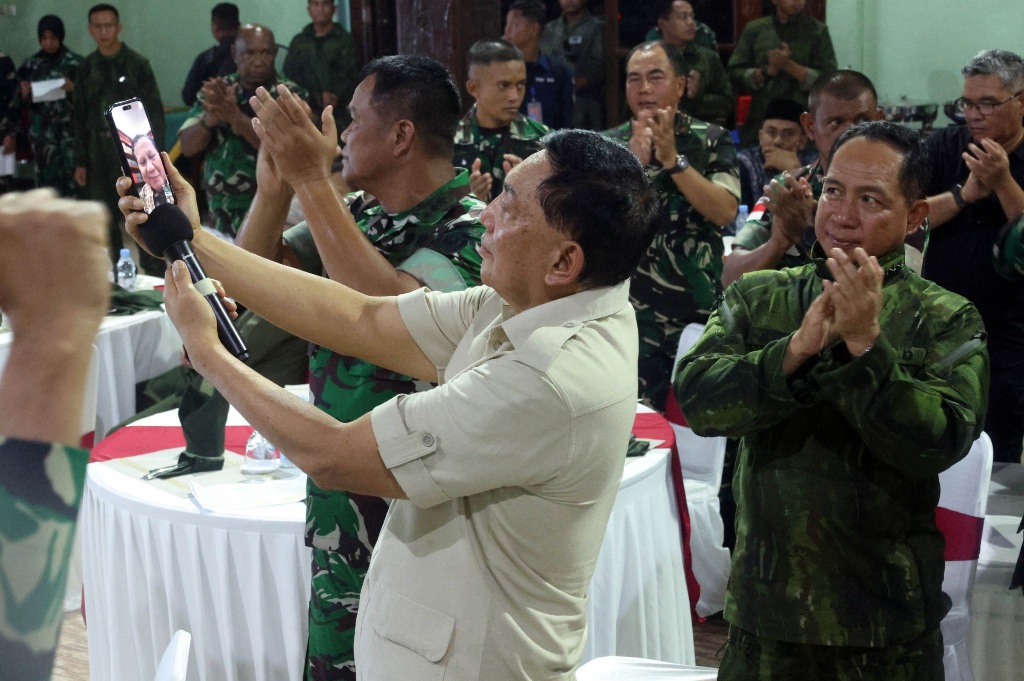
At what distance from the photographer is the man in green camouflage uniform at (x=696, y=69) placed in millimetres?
7023

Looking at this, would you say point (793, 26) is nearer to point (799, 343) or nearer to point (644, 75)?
point (644, 75)

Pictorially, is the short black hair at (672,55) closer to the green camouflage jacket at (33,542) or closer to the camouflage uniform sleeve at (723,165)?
the camouflage uniform sleeve at (723,165)

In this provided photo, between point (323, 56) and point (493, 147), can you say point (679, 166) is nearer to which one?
point (493, 147)

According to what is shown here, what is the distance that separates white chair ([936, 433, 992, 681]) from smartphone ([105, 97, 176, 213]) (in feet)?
5.15

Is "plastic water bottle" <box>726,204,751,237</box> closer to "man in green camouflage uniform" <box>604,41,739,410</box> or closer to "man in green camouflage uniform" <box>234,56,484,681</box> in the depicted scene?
"man in green camouflage uniform" <box>604,41,739,410</box>

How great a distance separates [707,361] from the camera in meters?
1.83

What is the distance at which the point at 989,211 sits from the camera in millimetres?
3631

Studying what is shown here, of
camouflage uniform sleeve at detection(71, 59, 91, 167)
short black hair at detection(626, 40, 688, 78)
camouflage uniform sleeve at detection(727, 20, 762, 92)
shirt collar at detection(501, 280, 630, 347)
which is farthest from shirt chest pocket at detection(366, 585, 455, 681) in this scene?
camouflage uniform sleeve at detection(727, 20, 762, 92)

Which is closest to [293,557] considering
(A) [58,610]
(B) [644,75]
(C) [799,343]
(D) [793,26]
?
(C) [799,343]

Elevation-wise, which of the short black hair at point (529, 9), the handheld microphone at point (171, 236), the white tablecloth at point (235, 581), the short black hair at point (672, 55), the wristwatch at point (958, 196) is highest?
the short black hair at point (529, 9)

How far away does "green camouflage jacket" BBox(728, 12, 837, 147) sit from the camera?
7.02 meters

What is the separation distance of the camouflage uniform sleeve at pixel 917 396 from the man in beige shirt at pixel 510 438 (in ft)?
1.15

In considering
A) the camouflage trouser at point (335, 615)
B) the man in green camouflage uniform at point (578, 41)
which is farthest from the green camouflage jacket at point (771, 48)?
the camouflage trouser at point (335, 615)

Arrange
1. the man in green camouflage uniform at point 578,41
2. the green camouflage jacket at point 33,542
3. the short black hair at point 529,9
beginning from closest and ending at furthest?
1. the green camouflage jacket at point 33,542
2. the short black hair at point 529,9
3. the man in green camouflage uniform at point 578,41
